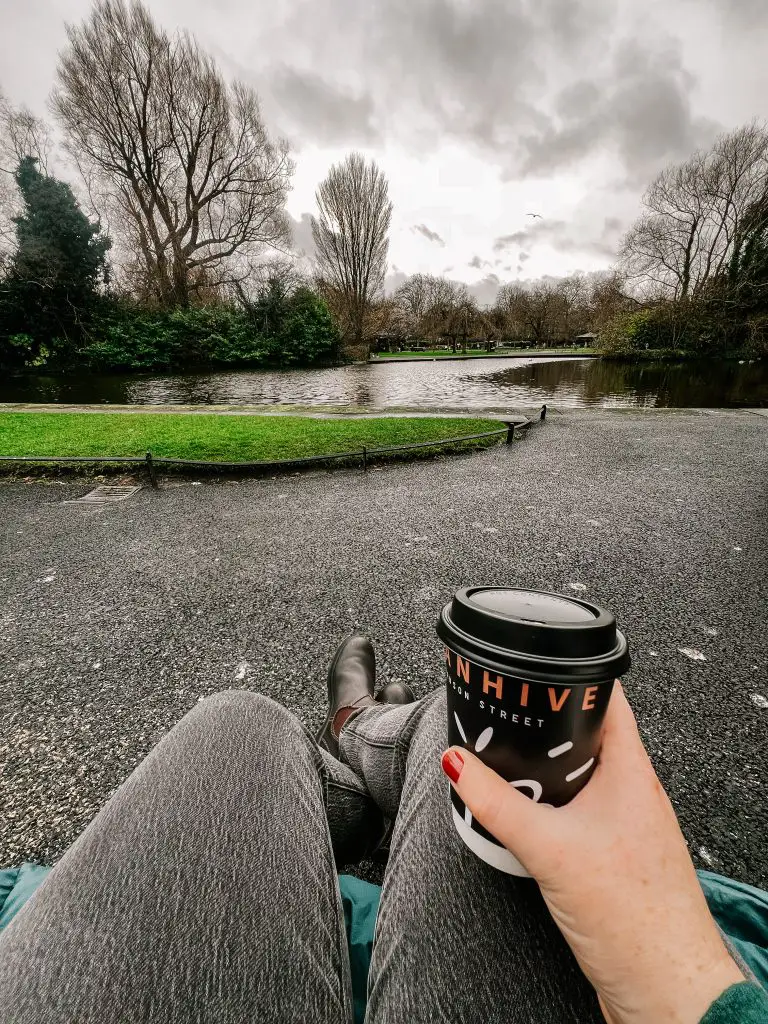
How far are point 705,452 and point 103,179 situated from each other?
29.8m

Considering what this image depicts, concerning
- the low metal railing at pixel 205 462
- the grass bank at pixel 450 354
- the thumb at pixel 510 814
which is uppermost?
the grass bank at pixel 450 354

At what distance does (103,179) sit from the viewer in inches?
864

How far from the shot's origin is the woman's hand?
0.47 m

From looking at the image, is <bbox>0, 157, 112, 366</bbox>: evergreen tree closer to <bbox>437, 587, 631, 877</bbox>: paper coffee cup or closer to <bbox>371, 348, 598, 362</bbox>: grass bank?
<bbox>371, 348, 598, 362</bbox>: grass bank

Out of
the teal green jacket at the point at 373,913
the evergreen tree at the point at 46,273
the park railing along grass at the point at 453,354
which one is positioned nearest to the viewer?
the teal green jacket at the point at 373,913

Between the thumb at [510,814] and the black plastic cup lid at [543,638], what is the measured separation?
7.1 inches

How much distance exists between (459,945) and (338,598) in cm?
202

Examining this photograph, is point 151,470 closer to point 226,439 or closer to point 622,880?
point 226,439

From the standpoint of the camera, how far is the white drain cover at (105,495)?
425 centimetres

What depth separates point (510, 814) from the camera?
1.81 ft

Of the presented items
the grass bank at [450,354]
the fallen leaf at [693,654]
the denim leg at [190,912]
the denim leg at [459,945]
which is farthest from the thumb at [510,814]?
the grass bank at [450,354]

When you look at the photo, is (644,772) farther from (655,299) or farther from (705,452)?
(655,299)

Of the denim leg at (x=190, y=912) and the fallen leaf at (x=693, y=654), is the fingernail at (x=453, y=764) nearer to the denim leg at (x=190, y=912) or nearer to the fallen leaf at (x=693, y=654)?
the denim leg at (x=190, y=912)

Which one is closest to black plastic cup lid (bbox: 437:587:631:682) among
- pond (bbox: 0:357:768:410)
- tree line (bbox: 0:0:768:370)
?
pond (bbox: 0:357:768:410)
